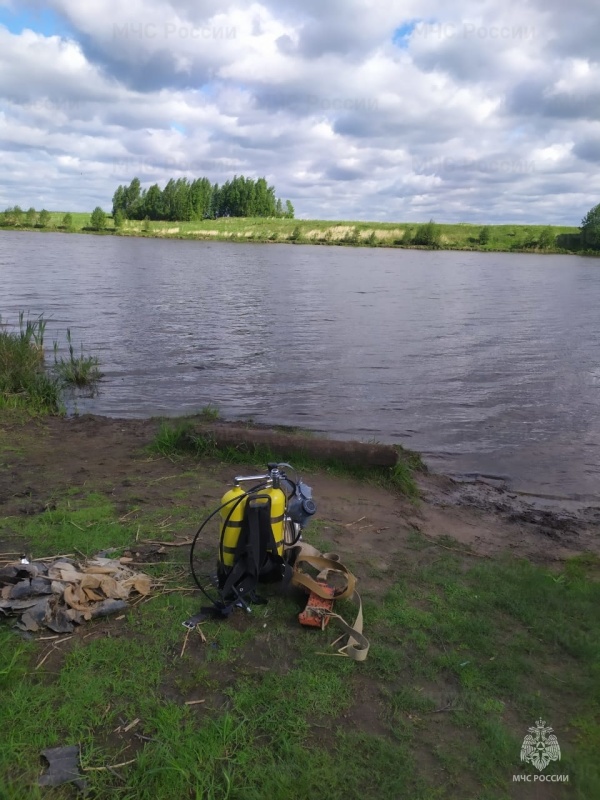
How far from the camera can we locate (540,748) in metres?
3.25

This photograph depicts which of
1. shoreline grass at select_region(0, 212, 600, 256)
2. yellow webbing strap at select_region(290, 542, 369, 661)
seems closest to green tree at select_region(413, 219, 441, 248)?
shoreline grass at select_region(0, 212, 600, 256)

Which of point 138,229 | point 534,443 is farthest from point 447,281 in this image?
point 138,229

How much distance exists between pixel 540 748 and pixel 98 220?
11248 centimetres

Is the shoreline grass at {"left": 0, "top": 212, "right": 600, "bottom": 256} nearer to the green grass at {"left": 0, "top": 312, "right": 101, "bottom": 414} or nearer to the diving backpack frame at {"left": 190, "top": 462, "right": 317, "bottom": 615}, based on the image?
the green grass at {"left": 0, "top": 312, "right": 101, "bottom": 414}

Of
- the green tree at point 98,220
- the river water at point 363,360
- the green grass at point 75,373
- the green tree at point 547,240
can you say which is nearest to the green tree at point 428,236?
the green tree at point 547,240

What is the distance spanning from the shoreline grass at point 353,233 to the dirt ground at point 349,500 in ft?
324

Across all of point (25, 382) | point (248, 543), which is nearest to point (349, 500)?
point (248, 543)

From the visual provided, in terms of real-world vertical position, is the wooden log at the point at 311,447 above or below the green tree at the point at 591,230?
below

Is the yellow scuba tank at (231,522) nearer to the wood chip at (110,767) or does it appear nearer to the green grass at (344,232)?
the wood chip at (110,767)

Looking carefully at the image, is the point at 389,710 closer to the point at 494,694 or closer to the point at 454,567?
the point at 494,694

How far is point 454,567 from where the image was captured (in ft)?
17.8

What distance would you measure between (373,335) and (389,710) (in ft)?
63.0

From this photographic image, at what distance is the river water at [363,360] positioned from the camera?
37.3 feet

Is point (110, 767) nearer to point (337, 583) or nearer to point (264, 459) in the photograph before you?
point (337, 583)
